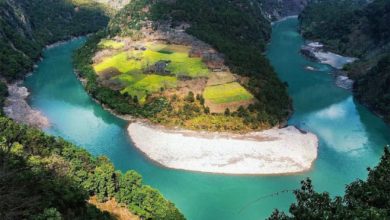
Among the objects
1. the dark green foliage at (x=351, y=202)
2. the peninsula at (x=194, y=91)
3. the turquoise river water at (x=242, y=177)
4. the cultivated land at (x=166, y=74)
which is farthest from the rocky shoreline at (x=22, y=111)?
the dark green foliage at (x=351, y=202)

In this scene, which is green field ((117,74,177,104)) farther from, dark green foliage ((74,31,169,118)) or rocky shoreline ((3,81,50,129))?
rocky shoreline ((3,81,50,129))

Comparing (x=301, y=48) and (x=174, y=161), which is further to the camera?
(x=301, y=48)

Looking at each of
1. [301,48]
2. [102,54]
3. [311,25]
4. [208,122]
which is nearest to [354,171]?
[208,122]

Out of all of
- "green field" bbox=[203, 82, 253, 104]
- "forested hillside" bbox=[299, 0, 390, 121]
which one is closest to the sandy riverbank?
"green field" bbox=[203, 82, 253, 104]

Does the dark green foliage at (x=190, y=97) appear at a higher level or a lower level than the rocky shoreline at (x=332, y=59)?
higher

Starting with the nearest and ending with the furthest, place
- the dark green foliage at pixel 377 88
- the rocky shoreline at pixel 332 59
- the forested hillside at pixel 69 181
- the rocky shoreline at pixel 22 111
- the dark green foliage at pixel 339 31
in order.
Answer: the forested hillside at pixel 69 181, the rocky shoreline at pixel 22 111, the dark green foliage at pixel 377 88, the rocky shoreline at pixel 332 59, the dark green foliage at pixel 339 31

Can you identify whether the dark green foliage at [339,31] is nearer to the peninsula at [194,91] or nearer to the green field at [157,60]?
the peninsula at [194,91]

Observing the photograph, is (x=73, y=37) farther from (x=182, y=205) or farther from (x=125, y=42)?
(x=182, y=205)
